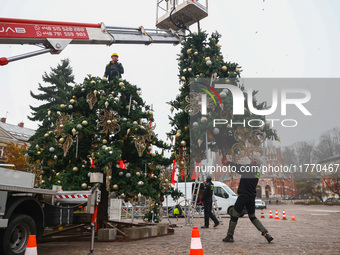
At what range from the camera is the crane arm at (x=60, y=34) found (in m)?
8.42

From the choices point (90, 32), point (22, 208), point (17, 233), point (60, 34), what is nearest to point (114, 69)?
point (90, 32)

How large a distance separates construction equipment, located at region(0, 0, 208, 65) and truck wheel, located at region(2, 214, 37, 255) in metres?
4.30

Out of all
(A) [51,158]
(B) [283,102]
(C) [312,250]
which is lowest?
(C) [312,250]

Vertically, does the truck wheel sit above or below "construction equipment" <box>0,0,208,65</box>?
below

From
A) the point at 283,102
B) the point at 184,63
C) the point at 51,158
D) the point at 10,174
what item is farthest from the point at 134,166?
the point at 283,102

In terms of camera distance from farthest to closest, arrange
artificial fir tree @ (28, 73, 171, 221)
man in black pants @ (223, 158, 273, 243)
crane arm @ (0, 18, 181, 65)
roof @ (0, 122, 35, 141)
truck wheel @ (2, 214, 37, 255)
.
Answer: roof @ (0, 122, 35, 141) → artificial fir tree @ (28, 73, 171, 221) → crane arm @ (0, 18, 181, 65) → man in black pants @ (223, 158, 273, 243) → truck wheel @ (2, 214, 37, 255)

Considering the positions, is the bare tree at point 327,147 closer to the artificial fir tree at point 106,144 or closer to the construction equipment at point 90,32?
the construction equipment at point 90,32

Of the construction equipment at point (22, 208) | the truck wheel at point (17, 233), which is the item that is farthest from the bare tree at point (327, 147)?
the truck wheel at point (17, 233)

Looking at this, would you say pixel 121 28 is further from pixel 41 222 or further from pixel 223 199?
pixel 223 199

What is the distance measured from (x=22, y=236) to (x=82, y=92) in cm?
523

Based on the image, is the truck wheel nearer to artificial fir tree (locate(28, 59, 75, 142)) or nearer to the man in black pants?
the man in black pants

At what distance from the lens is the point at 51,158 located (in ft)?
30.0

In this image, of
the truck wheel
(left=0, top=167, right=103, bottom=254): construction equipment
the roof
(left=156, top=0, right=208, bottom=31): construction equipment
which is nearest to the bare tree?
(left=156, top=0, right=208, bottom=31): construction equipment

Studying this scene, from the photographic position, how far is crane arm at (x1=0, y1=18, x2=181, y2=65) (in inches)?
332
